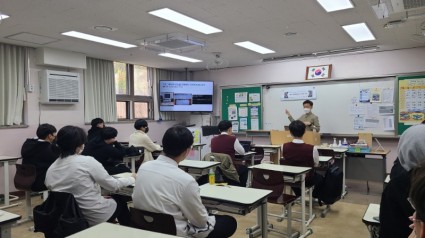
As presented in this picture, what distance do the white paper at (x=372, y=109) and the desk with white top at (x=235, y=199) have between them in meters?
5.10

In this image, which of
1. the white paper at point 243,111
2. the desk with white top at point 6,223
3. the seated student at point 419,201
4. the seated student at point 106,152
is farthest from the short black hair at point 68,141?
the white paper at point 243,111

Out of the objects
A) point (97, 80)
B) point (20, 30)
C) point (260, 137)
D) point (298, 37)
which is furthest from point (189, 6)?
point (260, 137)

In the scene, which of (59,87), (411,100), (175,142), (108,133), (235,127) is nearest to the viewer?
(175,142)

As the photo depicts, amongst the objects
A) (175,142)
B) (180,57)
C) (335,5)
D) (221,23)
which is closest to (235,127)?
(180,57)

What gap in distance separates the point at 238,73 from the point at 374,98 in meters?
3.37

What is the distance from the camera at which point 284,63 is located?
769 centimetres

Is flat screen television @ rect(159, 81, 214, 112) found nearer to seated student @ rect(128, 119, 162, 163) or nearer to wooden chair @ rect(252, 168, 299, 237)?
seated student @ rect(128, 119, 162, 163)

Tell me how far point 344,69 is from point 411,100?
1.45m

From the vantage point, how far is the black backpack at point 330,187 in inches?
160

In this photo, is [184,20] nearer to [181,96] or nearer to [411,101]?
[181,96]

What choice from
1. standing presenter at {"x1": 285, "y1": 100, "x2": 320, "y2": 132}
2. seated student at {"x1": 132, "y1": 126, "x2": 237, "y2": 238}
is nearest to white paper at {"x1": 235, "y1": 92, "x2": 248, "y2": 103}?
standing presenter at {"x1": 285, "y1": 100, "x2": 320, "y2": 132}

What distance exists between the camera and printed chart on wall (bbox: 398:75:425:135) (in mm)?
→ 6125

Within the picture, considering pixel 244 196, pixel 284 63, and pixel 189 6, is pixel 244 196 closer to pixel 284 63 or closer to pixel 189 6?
pixel 189 6

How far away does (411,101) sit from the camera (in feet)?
20.4
